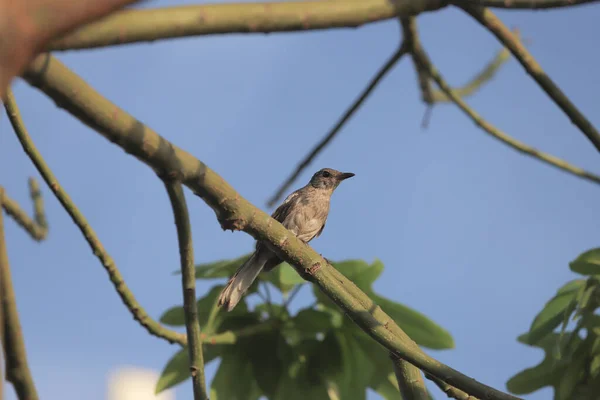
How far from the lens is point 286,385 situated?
441 cm

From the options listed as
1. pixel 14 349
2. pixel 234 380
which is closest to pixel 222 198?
pixel 14 349

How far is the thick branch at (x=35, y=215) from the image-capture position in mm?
5237

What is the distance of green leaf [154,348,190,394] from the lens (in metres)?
4.29

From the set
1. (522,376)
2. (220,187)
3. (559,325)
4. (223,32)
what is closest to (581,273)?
(559,325)

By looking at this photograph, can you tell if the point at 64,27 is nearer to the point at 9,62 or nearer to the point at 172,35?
the point at 9,62

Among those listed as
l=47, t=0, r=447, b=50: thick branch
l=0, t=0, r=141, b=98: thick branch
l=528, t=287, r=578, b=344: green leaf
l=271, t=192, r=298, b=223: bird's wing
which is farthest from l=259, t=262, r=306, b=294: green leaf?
l=271, t=192, r=298, b=223: bird's wing

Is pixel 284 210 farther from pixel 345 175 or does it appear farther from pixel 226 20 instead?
pixel 226 20

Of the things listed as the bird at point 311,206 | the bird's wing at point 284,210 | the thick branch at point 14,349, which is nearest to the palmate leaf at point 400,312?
the bird at point 311,206

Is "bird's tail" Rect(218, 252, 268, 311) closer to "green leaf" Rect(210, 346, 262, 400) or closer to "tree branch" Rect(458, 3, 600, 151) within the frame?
"green leaf" Rect(210, 346, 262, 400)

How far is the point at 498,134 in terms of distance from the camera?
5.66 meters

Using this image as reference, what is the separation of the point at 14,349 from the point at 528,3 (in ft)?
9.50

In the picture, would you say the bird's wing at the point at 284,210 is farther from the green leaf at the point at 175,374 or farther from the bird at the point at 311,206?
the green leaf at the point at 175,374

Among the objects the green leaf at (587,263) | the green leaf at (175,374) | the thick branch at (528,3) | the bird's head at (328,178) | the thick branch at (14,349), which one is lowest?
the thick branch at (14,349)

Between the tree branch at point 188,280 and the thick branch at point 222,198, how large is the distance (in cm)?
7
